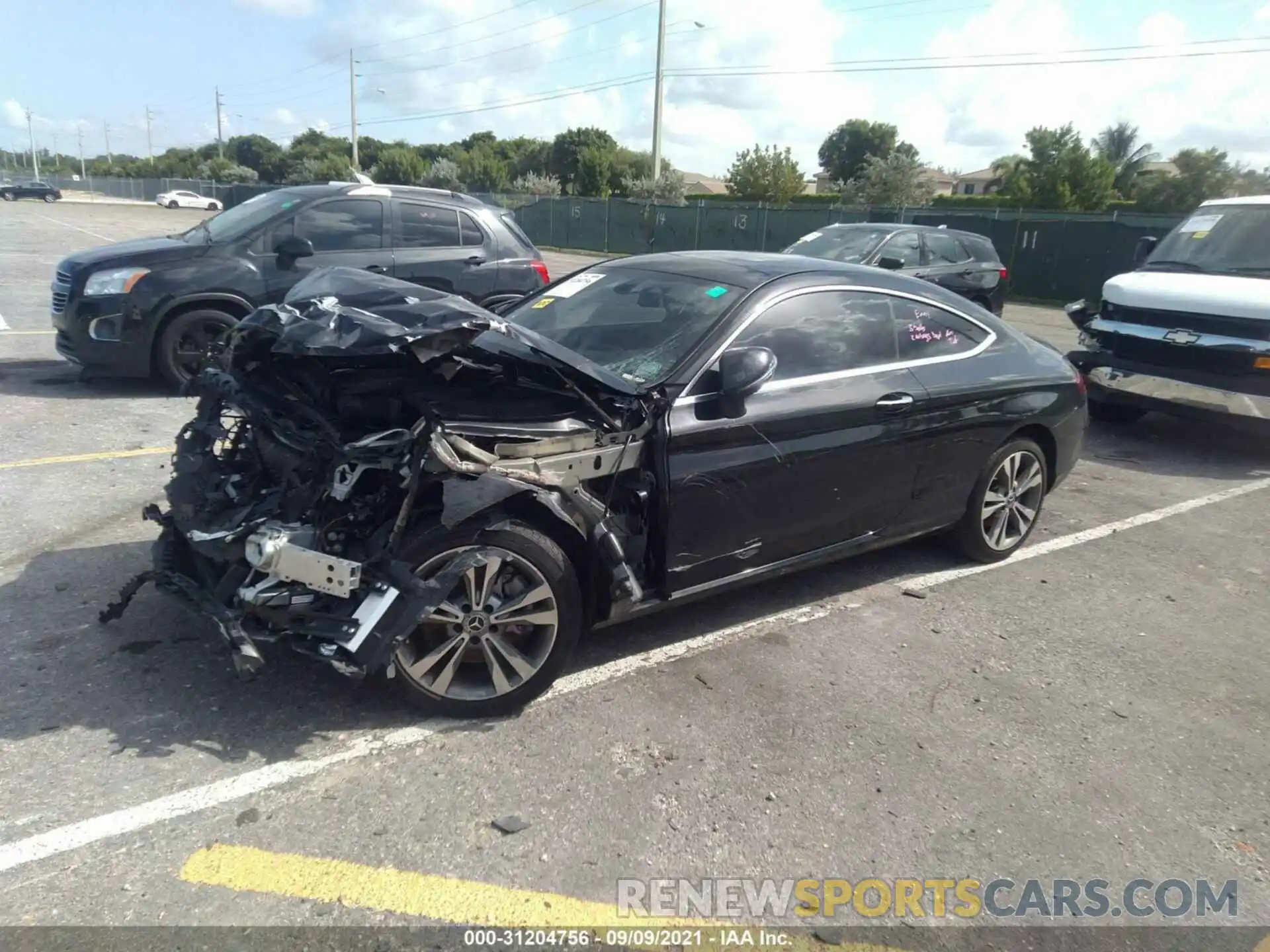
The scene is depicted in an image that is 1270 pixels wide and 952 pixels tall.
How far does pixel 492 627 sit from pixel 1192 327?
278 inches

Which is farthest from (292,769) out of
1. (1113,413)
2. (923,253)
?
(923,253)

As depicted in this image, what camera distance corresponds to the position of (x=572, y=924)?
2.45 metres

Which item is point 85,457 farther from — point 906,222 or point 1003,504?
point 906,222

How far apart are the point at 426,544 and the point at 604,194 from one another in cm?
6278

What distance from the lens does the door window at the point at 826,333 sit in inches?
160

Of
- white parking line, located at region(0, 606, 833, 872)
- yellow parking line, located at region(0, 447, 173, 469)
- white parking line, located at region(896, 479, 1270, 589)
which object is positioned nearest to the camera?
white parking line, located at region(0, 606, 833, 872)

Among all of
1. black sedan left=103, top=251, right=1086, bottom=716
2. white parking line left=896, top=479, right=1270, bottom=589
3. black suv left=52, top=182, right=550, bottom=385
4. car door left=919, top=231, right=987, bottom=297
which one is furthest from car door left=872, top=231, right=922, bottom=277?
black sedan left=103, top=251, right=1086, bottom=716

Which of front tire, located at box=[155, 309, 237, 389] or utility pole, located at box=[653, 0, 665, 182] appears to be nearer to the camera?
front tire, located at box=[155, 309, 237, 389]

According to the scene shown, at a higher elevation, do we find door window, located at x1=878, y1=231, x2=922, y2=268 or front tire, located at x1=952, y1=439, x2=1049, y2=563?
door window, located at x1=878, y1=231, x2=922, y2=268

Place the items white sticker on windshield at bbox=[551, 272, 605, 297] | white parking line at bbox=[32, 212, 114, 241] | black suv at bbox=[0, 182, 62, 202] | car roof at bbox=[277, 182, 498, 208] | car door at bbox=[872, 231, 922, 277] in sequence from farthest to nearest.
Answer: black suv at bbox=[0, 182, 62, 202]
white parking line at bbox=[32, 212, 114, 241]
car door at bbox=[872, 231, 922, 277]
car roof at bbox=[277, 182, 498, 208]
white sticker on windshield at bbox=[551, 272, 605, 297]

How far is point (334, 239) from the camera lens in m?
7.98

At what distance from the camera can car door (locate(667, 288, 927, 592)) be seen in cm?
367

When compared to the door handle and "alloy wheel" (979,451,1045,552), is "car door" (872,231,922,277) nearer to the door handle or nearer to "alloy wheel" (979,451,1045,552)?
"alloy wheel" (979,451,1045,552)

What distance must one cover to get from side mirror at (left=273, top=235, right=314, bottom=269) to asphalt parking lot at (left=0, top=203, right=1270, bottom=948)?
3195mm
